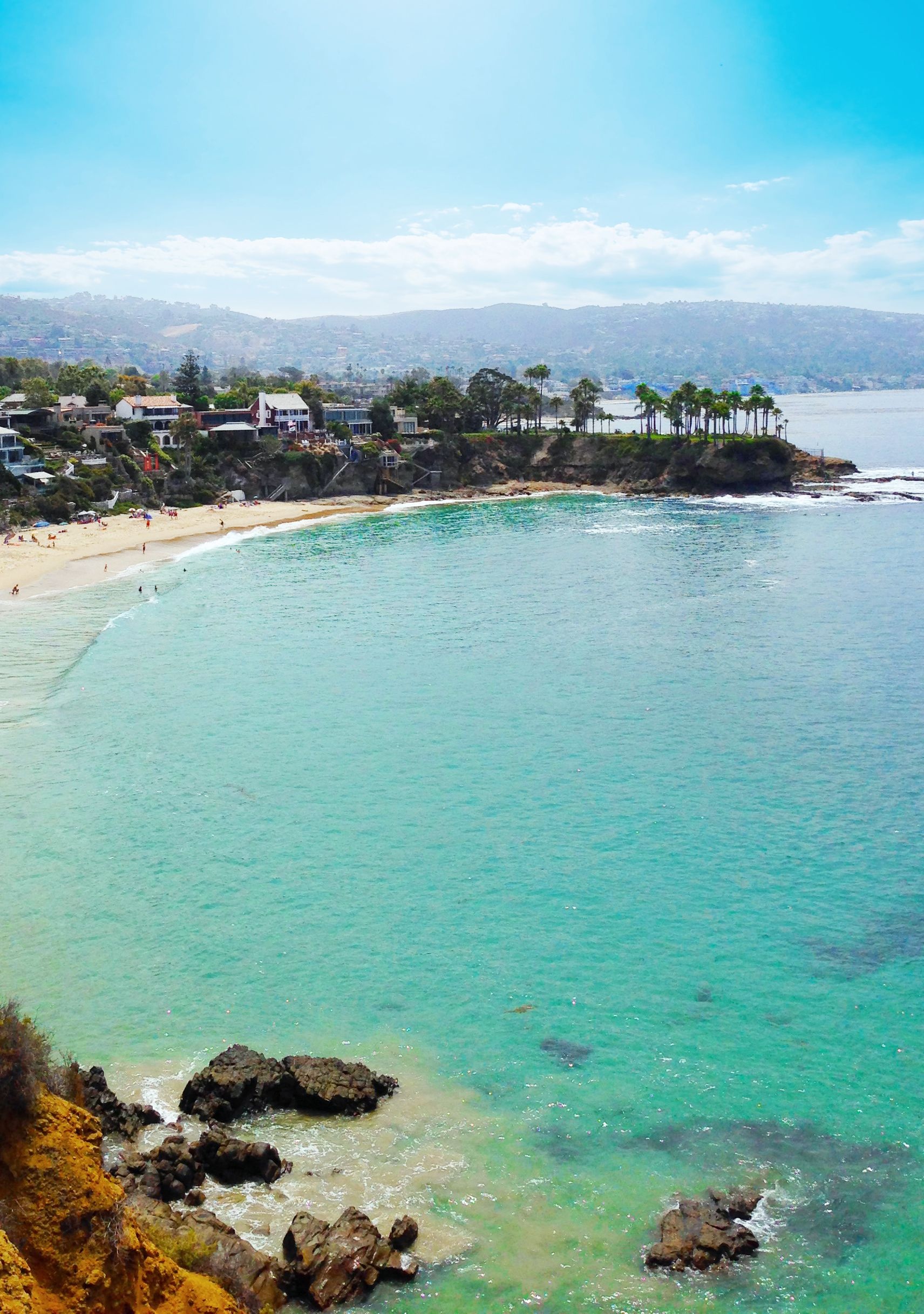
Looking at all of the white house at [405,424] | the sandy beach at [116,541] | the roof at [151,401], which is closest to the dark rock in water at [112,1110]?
the sandy beach at [116,541]

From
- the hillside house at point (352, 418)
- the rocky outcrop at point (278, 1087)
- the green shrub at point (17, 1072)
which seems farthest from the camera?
the hillside house at point (352, 418)

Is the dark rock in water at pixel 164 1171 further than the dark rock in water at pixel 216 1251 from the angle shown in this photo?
Yes

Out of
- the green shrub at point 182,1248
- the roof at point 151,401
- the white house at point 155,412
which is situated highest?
the roof at point 151,401

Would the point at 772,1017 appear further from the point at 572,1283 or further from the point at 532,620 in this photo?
the point at 532,620

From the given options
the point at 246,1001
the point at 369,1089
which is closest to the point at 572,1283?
the point at 369,1089

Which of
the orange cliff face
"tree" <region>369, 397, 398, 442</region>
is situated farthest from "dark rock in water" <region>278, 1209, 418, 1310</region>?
"tree" <region>369, 397, 398, 442</region>

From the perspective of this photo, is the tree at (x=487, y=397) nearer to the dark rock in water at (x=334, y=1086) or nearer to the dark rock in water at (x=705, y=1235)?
the dark rock in water at (x=334, y=1086)
